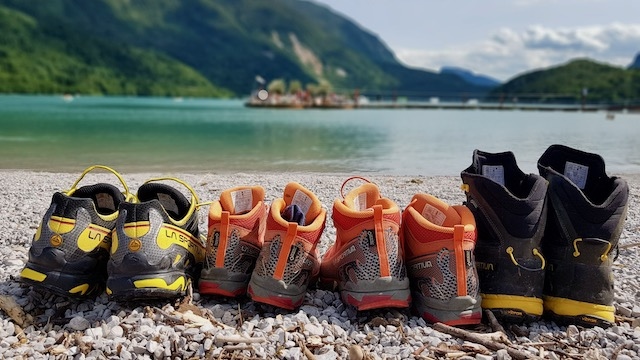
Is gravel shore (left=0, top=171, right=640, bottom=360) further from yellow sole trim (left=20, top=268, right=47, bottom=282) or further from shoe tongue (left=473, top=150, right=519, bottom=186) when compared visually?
shoe tongue (left=473, top=150, right=519, bottom=186)

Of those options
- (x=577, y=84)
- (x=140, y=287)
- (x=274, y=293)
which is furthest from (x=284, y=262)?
(x=577, y=84)

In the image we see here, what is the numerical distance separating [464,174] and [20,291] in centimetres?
310

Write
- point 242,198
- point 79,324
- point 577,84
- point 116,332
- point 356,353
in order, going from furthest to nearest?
point 577,84
point 242,198
point 79,324
point 116,332
point 356,353

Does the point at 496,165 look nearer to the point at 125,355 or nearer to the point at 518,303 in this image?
the point at 518,303

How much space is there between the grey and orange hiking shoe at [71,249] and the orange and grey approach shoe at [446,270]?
2.03 metres

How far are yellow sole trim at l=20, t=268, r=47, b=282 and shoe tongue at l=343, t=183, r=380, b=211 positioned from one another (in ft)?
6.44

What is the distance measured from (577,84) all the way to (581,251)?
14439 centimetres

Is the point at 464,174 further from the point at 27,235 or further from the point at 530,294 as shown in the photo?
the point at 27,235

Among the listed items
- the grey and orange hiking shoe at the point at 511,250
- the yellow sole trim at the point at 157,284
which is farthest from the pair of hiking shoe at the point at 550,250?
the yellow sole trim at the point at 157,284

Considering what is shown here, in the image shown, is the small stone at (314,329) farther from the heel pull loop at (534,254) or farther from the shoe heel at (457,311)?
the heel pull loop at (534,254)

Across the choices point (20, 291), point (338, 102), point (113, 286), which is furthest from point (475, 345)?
point (338, 102)

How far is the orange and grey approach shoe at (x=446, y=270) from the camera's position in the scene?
3.12 meters

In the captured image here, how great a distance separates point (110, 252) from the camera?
3.34 meters

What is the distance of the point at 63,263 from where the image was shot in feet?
10.5
